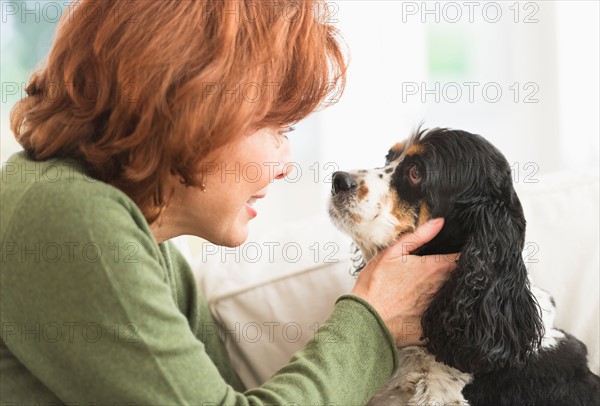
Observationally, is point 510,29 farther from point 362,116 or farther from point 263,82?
point 263,82

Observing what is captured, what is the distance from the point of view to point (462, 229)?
142 cm

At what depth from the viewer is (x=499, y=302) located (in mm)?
1376

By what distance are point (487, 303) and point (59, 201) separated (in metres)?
0.80

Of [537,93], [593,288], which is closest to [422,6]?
[537,93]

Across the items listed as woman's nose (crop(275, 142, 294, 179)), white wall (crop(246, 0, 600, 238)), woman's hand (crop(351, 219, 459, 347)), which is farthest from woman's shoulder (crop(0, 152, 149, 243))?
white wall (crop(246, 0, 600, 238))

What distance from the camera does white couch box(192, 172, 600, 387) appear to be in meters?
1.62

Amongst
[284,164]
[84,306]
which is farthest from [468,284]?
[84,306]

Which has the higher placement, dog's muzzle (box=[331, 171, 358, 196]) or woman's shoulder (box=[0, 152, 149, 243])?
woman's shoulder (box=[0, 152, 149, 243])

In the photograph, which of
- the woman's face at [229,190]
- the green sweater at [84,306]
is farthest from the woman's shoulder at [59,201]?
the woman's face at [229,190]

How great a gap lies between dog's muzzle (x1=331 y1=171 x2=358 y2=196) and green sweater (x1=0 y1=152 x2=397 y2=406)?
A: 0.47 meters

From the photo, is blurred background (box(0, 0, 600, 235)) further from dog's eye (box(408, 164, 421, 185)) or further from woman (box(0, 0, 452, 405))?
woman (box(0, 0, 452, 405))

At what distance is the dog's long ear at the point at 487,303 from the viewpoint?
52.9 inches

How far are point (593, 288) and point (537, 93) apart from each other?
1.34 meters

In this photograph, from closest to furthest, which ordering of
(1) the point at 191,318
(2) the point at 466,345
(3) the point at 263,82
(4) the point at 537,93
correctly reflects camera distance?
(3) the point at 263,82 → (2) the point at 466,345 → (1) the point at 191,318 → (4) the point at 537,93
